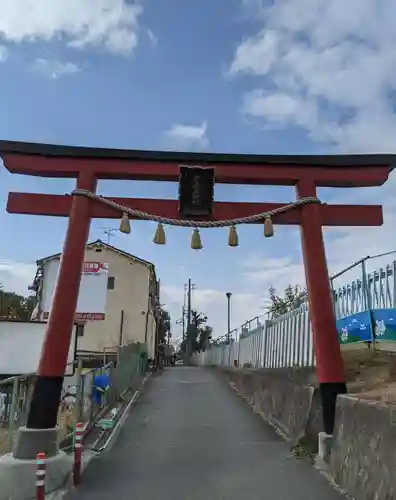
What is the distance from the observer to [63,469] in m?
7.50

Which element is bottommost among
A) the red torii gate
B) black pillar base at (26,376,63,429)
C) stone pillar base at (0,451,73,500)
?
stone pillar base at (0,451,73,500)

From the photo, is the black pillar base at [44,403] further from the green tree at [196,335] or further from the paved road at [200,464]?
the green tree at [196,335]

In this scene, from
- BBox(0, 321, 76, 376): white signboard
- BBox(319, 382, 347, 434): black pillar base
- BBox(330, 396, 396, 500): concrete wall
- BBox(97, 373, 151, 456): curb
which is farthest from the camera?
BBox(0, 321, 76, 376): white signboard

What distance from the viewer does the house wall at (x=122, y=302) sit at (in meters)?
36.2

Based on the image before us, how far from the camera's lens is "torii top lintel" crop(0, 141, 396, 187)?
9.33 m

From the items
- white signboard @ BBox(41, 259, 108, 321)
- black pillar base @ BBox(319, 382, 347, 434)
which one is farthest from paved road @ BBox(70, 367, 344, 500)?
white signboard @ BBox(41, 259, 108, 321)

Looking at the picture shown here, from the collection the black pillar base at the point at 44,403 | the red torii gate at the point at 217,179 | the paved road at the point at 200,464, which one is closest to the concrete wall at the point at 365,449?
the paved road at the point at 200,464

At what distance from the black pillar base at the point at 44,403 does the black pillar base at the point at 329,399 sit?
4367 mm

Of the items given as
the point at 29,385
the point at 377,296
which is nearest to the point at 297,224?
the point at 377,296

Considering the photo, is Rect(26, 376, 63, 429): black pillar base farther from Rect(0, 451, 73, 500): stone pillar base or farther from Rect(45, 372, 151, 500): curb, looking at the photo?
Rect(45, 372, 151, 500): curb

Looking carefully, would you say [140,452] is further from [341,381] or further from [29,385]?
[341,381]

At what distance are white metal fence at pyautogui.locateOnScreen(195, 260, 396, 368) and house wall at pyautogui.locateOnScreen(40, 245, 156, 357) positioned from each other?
15104 mm

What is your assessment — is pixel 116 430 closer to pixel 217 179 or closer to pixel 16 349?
pixel 217 179

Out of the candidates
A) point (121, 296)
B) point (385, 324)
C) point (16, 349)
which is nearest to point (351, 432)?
point (385, 324)
